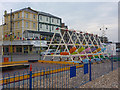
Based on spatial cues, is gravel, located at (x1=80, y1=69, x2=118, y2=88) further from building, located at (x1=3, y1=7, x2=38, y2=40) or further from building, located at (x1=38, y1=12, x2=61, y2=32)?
building, located at (x1=38, y1=12, x2=61, y2=32)

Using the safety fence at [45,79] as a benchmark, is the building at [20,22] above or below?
above

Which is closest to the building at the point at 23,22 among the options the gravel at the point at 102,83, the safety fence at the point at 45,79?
the safety fence at the point at 45,79

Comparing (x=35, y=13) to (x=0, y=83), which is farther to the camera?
(x=35, y=13)

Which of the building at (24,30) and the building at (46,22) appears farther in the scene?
the building at (46,22)

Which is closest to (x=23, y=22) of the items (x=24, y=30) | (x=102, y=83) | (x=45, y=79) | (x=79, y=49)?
(x=24, y=30)

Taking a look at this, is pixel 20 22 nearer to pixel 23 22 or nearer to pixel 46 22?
pixel 23 22

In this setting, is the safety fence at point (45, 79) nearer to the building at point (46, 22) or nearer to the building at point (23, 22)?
the building at point (23, 22)

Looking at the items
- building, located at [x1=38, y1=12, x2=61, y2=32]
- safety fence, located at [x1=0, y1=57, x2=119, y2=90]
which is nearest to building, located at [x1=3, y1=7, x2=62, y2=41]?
building, located at [x1=38, y1=12, x2=61, y2=32]

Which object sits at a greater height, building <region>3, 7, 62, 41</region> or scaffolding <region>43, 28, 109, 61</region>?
building <region>3, 7, 62, 41</region>

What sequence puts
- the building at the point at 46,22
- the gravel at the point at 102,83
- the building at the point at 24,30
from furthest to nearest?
the building at the point at 46,22, the building at the point at 24,30, the gravel at the point at 102,83

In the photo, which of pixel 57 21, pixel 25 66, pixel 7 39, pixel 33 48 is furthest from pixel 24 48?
pixel 25 66

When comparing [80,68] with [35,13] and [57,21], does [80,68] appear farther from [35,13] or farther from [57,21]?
[57,21]

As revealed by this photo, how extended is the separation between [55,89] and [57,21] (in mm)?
43423

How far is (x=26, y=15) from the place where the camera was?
1487 inches
